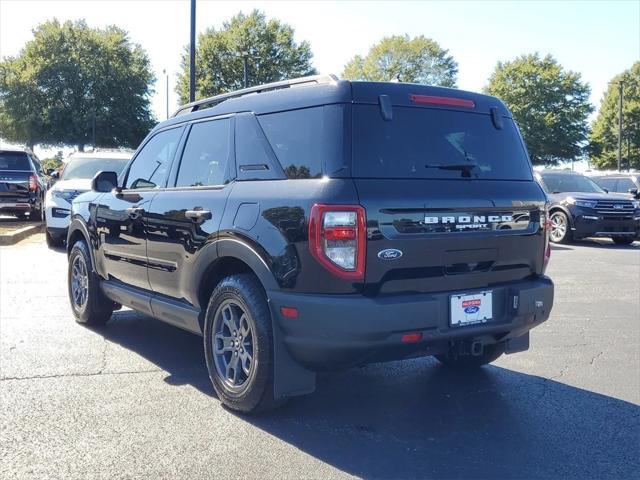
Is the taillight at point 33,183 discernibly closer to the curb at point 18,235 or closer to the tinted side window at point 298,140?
the curb at point 18,235

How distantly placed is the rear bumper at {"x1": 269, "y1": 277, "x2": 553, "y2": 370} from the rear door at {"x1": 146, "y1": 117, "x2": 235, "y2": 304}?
892 mm

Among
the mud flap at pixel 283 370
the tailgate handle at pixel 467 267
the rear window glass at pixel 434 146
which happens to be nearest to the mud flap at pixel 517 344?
the tailgate handle at pixel 467 267

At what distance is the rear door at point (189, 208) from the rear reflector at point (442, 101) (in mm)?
1232

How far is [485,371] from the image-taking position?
4.97 m

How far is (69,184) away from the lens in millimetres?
12477

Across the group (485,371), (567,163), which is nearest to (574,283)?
(485,371)

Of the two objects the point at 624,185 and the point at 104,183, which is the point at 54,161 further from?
the point at 104,183

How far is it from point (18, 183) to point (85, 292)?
11.2 m

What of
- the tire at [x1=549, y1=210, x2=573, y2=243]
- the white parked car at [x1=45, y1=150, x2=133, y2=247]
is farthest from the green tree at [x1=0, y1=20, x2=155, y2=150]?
the tire at [x1=549, y1=210, x2=573, y2=243]

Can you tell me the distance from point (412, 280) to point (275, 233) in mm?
783

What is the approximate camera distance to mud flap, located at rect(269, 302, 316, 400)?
3646 millimetres

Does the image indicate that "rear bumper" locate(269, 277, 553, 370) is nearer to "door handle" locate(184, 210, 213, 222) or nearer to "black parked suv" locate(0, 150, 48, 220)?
"door handle" locate(184, 210, 213, 222)

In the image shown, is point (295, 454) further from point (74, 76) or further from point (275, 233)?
point (74, 76)

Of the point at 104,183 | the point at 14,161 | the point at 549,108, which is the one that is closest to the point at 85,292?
the point at 104,183
